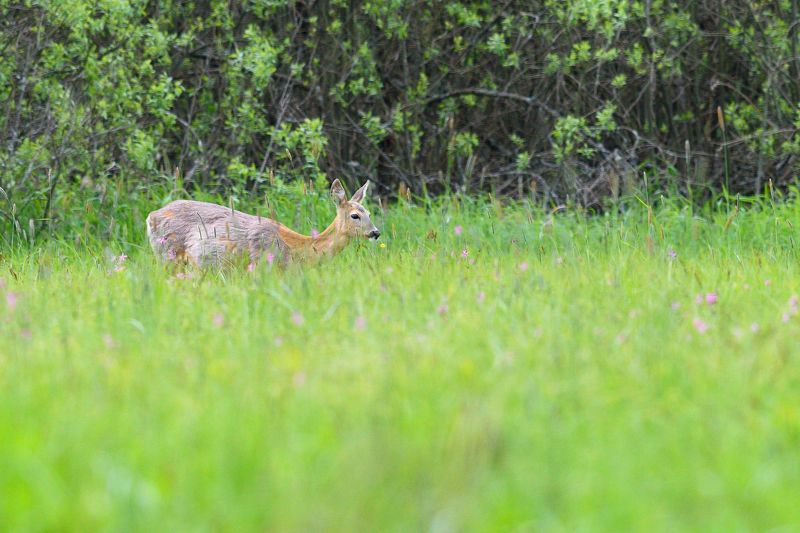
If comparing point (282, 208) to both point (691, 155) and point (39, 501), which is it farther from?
point (39, 501)

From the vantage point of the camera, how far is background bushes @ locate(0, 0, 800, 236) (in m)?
9.48

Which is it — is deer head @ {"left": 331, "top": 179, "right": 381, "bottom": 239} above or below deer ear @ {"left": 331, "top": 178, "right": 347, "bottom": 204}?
below

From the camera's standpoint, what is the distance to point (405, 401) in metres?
3.15

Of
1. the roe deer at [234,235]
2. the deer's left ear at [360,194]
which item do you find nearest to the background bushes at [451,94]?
the deer's left ear at [360,194]

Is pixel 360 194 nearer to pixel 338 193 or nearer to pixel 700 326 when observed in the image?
pixel 338 193

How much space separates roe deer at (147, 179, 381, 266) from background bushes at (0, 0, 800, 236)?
1.61 metres

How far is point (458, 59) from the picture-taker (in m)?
11.0

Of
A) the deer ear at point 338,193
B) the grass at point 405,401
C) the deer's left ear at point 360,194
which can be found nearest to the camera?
the grass at point 405,401

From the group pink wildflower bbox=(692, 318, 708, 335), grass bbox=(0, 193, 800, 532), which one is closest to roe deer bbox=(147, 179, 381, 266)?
grass bbox=(0, 193, 800, 532)

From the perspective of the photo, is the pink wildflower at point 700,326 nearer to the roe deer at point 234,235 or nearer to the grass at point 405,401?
the grass at point 405,401

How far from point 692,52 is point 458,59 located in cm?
225

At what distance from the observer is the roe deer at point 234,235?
6957mm

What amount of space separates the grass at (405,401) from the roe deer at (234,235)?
1.20 meters

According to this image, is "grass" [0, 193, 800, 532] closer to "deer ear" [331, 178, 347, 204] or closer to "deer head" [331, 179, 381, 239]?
"deer head" [331, 179, 381, 239]
